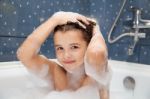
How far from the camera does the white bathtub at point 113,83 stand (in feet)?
4.34

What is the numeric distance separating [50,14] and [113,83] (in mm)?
633

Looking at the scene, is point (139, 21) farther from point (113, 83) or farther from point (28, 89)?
point (28, 89)

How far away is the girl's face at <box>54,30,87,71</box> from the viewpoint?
1022mm

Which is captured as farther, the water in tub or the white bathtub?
the white bathtub

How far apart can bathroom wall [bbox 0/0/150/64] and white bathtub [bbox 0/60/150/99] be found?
0.09 meters

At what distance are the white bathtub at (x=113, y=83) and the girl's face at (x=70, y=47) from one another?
0.96 ft

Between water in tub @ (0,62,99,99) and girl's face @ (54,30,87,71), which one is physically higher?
girl's face @ (54,30,87,71)

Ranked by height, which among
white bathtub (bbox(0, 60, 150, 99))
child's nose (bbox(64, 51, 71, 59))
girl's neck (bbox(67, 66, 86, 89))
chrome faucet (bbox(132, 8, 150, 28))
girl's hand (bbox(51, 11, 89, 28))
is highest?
girl's hand (bbox(51, 11, 89, 28))

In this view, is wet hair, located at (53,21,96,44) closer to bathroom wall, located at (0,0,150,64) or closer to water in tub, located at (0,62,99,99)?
water in tub, located at (0,62,99,99)

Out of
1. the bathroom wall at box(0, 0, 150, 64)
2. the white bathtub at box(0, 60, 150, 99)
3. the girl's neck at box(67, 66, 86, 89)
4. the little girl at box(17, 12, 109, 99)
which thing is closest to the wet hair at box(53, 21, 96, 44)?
the little girl at box(17, 12, 109, 99)

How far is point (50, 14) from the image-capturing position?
1.73 metres

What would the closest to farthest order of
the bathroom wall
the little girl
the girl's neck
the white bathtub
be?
the little girl → the girl's neck → the white bathtub → the bathroom wall

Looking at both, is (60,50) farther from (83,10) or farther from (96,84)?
(83,10)

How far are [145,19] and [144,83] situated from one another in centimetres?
42
